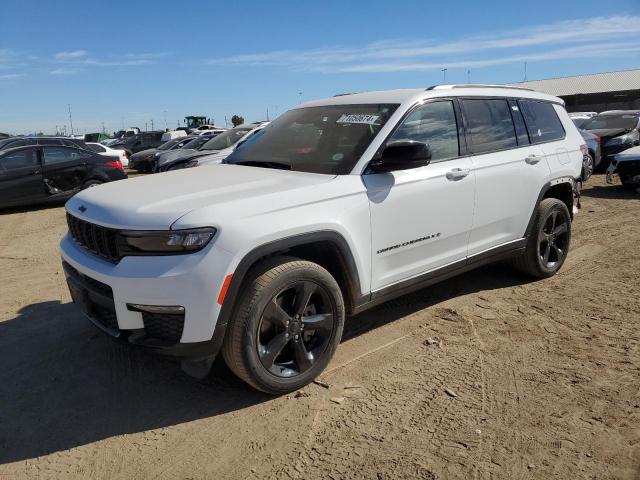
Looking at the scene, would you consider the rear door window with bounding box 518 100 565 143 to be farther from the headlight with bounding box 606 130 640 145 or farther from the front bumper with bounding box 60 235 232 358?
the headlight with bounding box 606 130 640 145

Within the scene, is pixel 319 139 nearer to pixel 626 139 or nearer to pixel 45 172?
pixel 45 172

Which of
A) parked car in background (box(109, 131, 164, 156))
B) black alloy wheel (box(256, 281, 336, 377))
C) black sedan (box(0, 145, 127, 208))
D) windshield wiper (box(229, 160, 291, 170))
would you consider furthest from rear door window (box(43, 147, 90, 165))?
parked car in background (box(109, 131, 164, 156))

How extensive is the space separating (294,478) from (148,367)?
154 cm

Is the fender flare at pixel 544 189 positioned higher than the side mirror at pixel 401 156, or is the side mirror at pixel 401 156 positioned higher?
the side mirror at pixel 401 156

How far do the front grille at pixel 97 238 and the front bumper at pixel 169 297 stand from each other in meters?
0.09

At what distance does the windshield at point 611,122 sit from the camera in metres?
13.4

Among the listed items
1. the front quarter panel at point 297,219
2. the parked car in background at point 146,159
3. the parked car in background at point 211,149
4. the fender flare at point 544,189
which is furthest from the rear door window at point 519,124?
the parked car in background at point 146,159

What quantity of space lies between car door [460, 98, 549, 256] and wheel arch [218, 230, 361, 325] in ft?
4.40

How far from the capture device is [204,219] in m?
2.70

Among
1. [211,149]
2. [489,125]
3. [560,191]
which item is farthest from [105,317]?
[211,149]

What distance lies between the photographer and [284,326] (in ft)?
10.0

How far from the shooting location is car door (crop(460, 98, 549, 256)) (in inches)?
165

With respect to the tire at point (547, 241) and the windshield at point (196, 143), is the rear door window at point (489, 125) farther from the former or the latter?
the windshield at point (196, 143)

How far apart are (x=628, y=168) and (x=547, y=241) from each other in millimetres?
6753
